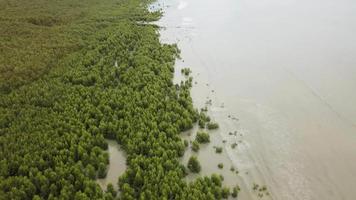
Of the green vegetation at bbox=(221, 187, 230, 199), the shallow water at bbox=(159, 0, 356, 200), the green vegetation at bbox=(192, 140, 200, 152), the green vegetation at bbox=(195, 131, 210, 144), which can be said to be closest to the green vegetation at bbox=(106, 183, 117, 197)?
the shallow water at bbox=(159, 0, 356, 200)

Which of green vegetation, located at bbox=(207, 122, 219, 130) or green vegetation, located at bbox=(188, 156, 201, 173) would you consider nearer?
green vegetation, located at bbox=(188, 156, 201, 173)

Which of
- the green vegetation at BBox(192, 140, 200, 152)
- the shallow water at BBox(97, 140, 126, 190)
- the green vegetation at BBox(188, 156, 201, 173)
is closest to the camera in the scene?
the shallow water at BBox(97, 140, 126, 190)

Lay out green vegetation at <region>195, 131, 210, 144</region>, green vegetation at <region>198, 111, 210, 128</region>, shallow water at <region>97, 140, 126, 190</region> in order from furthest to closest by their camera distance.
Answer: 1. green vegetation at <region>198, 111, 210, 128</region>
2. green vegetation at <region>195, 131, 210, 144</region>
3. shallow water at <region>97, 140, 126, 190</region>

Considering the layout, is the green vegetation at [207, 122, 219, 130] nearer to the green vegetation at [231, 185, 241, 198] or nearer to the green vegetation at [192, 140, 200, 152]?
the green vegetation at [192, 140, 200, 152]

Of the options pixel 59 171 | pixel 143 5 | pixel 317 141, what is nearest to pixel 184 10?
pixel 143 5

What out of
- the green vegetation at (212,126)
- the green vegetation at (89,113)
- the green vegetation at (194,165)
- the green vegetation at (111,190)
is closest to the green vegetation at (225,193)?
the green vegetation at (89,113)

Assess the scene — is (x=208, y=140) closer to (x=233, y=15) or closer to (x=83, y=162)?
(x=83, y=162)

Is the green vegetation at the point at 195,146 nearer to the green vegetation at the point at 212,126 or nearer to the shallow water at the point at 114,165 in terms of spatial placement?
the green vegetation at the point at 212,126
